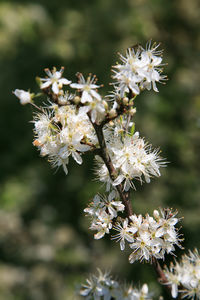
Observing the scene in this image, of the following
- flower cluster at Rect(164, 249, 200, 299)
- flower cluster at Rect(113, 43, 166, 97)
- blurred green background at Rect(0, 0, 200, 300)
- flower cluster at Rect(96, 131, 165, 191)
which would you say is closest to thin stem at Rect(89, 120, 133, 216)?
flower cluster at Rect(96, 131, 165, 191)

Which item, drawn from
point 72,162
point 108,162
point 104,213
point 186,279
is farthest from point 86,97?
point 72,162

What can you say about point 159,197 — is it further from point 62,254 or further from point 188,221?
point 62,254

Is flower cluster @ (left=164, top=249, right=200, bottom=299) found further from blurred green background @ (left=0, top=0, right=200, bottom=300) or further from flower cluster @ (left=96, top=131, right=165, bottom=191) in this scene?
blurred green background @ (left=0, top=0, right=200, bottom=300)

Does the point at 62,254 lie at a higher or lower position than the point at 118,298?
higher

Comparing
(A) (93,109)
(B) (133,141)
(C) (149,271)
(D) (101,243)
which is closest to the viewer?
(A) (93,109)

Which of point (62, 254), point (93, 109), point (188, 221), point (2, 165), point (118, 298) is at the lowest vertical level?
point (118, 298)

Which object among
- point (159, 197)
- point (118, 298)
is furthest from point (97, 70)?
point (118, 298)

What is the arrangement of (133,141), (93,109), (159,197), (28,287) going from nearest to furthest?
(93,109) < (133,141) < (159,197) < (28,287)

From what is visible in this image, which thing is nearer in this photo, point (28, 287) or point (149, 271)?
point (149, 271)
